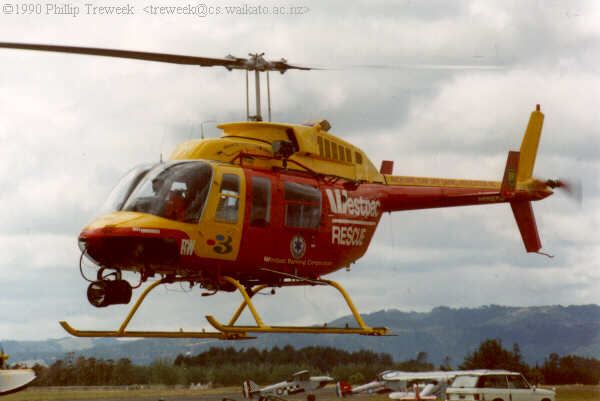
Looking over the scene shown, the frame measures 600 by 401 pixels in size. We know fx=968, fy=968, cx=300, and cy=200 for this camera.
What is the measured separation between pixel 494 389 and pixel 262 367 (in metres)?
47.4

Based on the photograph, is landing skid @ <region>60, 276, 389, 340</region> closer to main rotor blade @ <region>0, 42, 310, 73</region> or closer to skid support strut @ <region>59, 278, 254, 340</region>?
skid support strut @ <region>59, 278, 254, 340</region>

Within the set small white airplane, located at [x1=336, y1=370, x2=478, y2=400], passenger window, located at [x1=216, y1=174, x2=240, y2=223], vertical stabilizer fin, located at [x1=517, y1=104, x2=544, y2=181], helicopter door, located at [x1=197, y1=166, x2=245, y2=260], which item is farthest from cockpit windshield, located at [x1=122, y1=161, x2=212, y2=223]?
small white airplane, located at [x1=336, y1=370, x2=478, y2=400]

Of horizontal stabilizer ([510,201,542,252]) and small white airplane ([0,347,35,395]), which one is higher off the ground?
horizontal stabilizer ([510,201,542,252])

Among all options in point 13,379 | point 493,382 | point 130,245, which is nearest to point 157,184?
point 130,245

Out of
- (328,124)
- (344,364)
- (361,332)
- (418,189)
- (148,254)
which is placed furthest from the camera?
(344,364)

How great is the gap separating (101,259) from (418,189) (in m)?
9.09

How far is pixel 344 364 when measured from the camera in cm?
9294

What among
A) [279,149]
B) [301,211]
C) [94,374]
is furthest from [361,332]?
[94,374]

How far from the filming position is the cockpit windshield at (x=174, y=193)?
18.3 meters

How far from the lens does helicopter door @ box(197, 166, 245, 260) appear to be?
61.3 ft

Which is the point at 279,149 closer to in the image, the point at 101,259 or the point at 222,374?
the point at 101,259

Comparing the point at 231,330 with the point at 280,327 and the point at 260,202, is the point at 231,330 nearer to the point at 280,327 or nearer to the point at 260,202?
the point at 280,327

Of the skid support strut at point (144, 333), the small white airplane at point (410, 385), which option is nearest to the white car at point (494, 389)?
the small white airplane at point (410, 385)

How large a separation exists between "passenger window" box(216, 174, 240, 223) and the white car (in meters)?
18.5
